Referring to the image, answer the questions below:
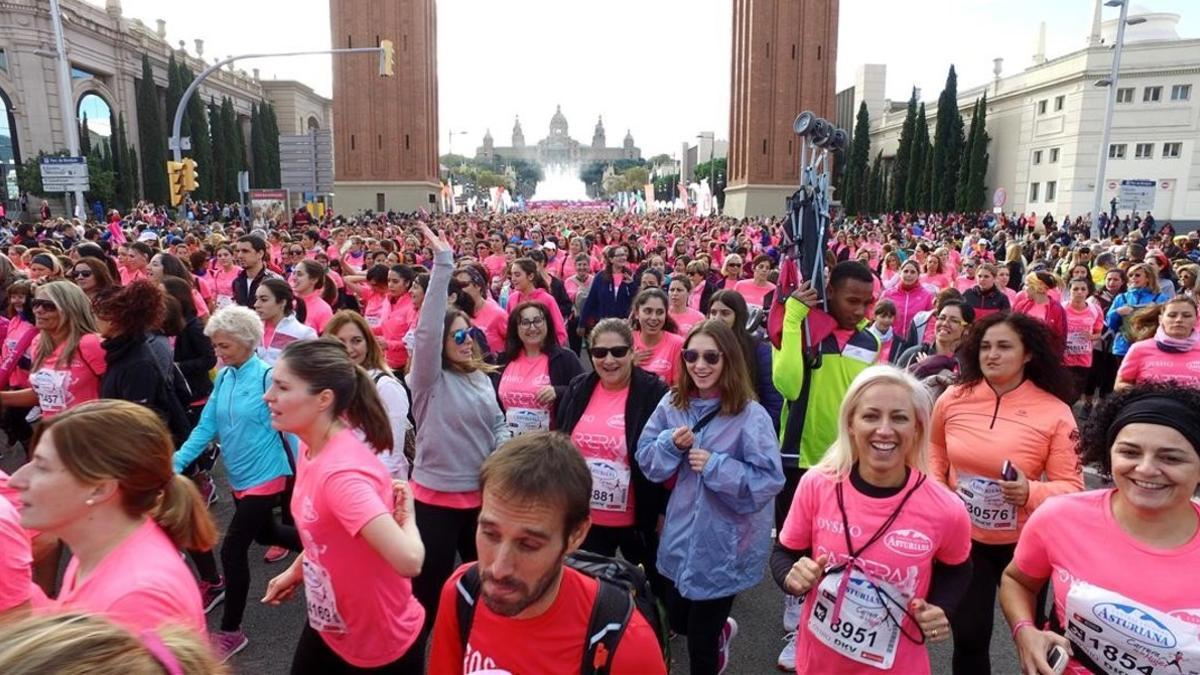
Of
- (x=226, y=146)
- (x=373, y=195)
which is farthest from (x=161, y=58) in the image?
(x=373, y=195)

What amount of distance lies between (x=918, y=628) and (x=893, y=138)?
65.4 meters

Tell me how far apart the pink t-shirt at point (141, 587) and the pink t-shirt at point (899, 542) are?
196 centimetres

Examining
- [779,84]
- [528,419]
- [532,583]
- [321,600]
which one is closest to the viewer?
[532,583]

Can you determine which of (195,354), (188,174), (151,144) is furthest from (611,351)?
(151,144)

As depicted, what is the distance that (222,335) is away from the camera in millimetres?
4172

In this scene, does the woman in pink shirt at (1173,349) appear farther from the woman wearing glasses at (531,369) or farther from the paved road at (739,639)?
the woman wearing glasses at (531,369)

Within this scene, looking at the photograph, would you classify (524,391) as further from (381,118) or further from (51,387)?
(381,118)

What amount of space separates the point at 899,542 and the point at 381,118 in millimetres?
53323

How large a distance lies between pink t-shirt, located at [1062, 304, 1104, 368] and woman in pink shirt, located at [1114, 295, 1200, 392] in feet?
8.56

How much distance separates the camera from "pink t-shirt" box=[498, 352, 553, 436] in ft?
16.0

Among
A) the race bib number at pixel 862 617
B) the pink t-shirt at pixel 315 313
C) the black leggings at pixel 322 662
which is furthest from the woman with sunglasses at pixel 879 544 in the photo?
the pink t-shirt at pixel 315 313

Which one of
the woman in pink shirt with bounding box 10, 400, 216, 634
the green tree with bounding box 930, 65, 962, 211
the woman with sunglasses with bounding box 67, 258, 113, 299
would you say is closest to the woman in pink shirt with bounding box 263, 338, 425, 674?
the woman in pink shirt with bounding box 10, 400, 216, 634

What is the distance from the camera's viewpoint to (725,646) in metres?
3.95

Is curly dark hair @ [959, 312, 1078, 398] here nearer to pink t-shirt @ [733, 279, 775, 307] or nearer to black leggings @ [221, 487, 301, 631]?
black leggings @ [221, 487, 301, 631]
